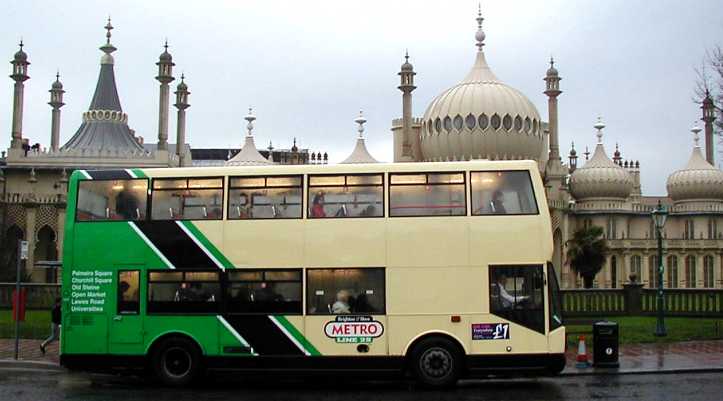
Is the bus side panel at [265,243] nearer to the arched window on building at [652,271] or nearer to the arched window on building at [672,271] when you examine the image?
the arched window on building at [652,271]

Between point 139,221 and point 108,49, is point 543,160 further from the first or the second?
point 139,221

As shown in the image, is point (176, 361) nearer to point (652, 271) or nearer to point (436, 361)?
point (436, 361)

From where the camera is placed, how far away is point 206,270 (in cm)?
1642

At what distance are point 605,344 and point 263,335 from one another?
300 inches

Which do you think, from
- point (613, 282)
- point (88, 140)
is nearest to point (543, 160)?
point (613, 282)

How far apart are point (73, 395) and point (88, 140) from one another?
4677 centimetres

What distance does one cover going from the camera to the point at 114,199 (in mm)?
16781

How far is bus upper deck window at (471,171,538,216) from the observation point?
52.1 feet

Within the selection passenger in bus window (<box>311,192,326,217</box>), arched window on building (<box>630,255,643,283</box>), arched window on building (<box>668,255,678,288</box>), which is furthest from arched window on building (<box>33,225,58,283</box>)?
passenger in bus window (<box>311,192,326,217</box>)

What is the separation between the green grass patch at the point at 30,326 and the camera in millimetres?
24859

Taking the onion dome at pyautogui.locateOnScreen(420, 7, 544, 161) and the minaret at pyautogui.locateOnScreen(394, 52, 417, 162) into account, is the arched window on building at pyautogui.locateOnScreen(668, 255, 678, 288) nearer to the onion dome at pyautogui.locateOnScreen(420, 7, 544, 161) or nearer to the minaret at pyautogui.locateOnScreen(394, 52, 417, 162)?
the onion dome at pyautogui.locateOnScreen(420, 7, 544, 161)

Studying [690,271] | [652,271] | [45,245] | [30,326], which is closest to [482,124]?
[652,271]

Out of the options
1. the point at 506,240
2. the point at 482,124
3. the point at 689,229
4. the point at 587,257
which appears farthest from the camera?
the point at 689,229

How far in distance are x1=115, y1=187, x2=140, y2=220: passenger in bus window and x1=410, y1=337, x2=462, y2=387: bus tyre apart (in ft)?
19.8
